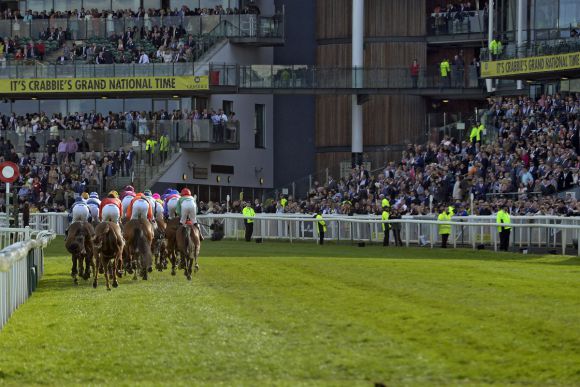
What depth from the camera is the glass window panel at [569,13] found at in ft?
167

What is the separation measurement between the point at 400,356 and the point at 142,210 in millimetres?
12754

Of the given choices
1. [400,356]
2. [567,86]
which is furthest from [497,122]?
[400,356]

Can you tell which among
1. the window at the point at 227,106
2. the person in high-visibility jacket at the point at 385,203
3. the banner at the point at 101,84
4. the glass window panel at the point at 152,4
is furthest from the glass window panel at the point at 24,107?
the person in high-visibility jacket at the point at 385,203

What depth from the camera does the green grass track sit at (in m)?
14.6

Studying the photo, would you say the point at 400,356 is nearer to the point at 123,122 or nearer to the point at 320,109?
the point at 123,122

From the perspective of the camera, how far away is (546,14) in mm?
52469

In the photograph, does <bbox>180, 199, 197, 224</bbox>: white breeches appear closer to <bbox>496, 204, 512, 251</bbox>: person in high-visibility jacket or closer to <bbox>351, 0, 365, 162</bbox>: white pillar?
<bbox>496, 204, 512, 251</bbox>: person in high-visibility jacket

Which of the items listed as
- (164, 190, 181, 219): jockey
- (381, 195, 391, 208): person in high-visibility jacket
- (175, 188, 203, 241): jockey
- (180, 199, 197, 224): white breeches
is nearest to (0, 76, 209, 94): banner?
(381, 195, 391, 208): person in high-visibility jacket

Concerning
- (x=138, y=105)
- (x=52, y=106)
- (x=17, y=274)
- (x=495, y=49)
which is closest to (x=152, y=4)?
(x=138, y=105)

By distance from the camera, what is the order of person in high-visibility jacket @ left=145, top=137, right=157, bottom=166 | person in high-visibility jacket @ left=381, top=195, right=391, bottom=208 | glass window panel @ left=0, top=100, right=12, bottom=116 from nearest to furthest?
1. person in high-visibility jacket @ left=381, top=195, right=391, bottom=208
2. person in high-visibility jacket @ left=145, top=137, right=157, bottom=166
3. glass window panel @ left=0, top=100, right=12, bottom=116

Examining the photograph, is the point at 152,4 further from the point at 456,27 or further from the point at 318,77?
the point at 456,27

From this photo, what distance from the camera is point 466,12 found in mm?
60969

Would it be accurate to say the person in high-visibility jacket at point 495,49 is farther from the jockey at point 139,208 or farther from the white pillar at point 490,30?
the jockey at point 139,208

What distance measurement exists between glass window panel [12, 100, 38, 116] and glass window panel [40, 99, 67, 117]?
337 mm
